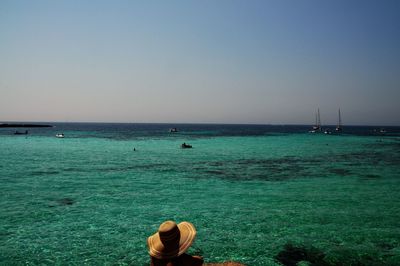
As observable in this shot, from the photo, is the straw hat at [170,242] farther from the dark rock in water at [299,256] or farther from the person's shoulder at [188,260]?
the dark rock in water at [299,256]

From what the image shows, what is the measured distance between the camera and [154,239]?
568cm

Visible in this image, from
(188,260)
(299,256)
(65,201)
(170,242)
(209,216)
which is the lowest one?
(299,256)

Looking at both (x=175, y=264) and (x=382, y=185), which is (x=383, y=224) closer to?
(x=382, y=185)

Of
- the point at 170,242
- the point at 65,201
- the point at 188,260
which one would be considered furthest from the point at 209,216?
the point at 170,242

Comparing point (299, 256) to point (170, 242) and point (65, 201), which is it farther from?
point (65, 201)

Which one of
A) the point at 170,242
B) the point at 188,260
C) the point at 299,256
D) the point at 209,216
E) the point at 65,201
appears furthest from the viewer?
the point at 65,201

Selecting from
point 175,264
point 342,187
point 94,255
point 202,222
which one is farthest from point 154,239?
point 342,187

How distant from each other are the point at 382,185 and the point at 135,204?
59.3 feet

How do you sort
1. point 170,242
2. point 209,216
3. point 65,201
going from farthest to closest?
point 65,201
point 209,216
point 170,242

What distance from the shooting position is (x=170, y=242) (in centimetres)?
520

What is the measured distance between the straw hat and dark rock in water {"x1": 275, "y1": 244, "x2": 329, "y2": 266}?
5.53 m

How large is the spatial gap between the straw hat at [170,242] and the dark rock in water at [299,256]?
18.1 ft

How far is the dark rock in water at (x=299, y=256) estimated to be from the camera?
372 inches

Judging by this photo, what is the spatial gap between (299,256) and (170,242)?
6526 mm
